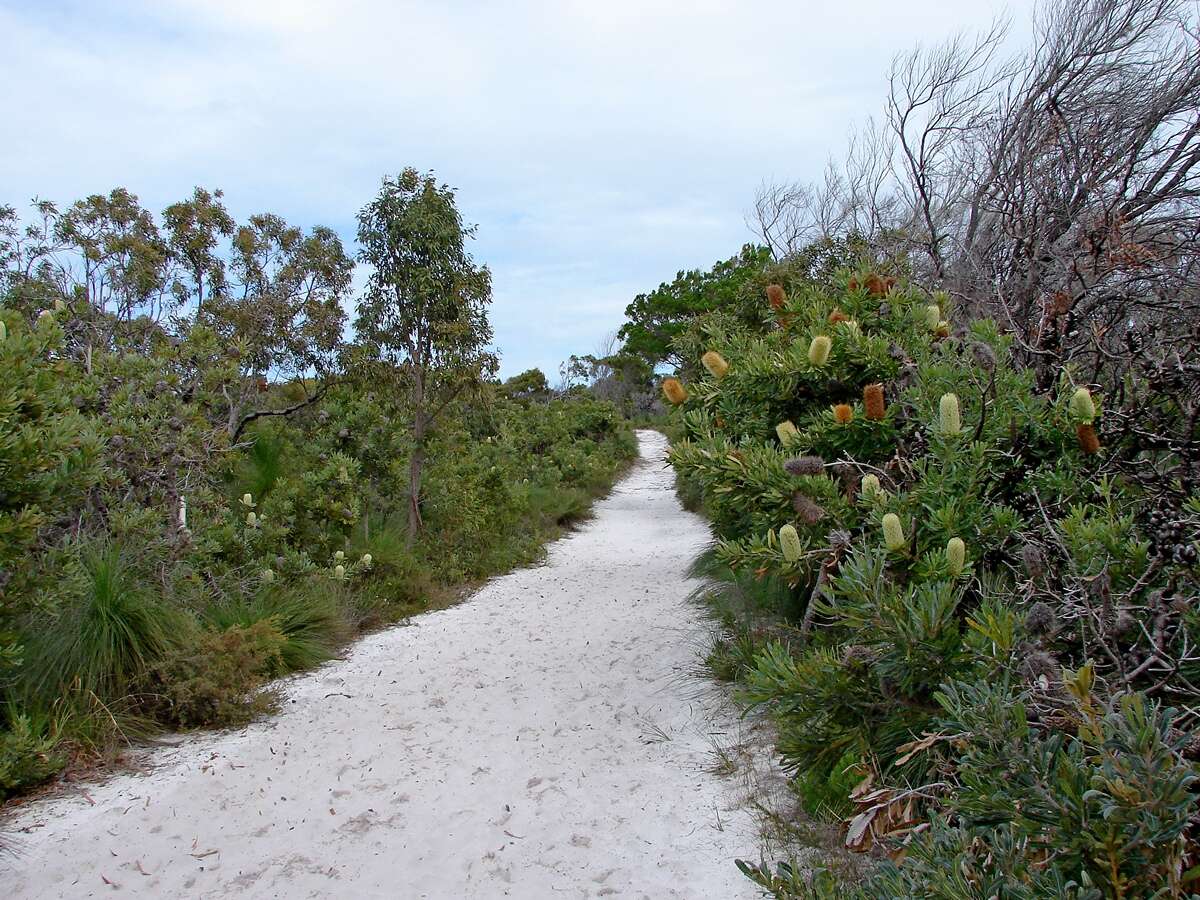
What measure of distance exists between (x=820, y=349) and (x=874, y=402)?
0.38m

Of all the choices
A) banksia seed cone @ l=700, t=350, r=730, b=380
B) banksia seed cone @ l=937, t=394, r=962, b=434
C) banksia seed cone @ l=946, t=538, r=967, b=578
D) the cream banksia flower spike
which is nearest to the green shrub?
banksia seed cone @ l=700, t=350, r=730, b=380

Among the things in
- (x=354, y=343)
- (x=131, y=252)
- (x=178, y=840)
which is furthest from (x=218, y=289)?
(x=178, y=840)

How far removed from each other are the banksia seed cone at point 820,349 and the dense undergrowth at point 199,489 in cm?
344

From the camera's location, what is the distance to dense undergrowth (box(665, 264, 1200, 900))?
4.88 ft

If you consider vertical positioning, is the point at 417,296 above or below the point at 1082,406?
above

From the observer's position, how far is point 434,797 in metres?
3.80

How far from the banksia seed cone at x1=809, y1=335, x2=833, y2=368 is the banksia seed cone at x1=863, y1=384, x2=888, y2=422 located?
282 millimetres

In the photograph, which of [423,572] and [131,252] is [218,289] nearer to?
[131,252]

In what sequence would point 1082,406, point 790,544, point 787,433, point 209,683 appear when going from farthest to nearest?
1. point 209,683
2. point 787,433
3. point 790,544
4. point 1082,406

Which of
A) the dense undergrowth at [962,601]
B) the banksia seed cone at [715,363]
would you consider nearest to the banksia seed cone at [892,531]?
the dense undergrowth at [962,601]

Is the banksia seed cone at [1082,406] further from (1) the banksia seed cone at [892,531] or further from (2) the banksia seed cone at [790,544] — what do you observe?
(2) the banksia seed cone at [790,544]

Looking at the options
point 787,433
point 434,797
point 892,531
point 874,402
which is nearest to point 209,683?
point 434,797

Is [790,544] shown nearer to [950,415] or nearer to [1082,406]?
[950,415]

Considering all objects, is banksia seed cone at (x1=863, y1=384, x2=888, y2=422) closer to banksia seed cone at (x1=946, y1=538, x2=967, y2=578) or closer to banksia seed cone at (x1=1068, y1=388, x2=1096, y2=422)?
banksia seed cone at (x1=1068, y1=388, x2=1096, y2=422)
